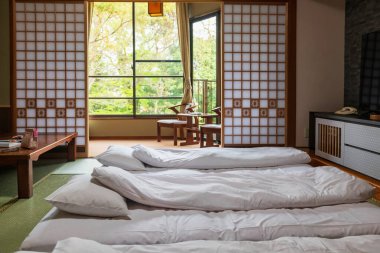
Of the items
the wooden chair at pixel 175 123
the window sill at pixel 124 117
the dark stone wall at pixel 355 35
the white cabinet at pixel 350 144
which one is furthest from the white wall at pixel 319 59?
the window sill at pixel 124 117

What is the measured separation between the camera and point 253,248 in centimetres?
150

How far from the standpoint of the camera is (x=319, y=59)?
5.92 metres

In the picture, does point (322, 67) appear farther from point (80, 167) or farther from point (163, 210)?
point (163, 210)

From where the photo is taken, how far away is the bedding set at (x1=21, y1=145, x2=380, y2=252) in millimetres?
1541

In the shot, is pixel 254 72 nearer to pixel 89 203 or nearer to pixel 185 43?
pixel 185 43

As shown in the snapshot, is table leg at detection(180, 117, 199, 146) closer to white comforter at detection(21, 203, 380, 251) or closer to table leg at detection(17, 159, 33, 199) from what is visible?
table leg at detection(17, 159, 33, 199)

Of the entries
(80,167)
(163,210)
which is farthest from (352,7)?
(163,210)

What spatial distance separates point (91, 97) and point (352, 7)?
15.9 feet

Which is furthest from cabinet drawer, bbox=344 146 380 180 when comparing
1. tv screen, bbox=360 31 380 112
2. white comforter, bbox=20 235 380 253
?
white comforter, bbox=20 235 380 253

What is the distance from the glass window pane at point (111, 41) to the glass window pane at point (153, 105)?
64cm

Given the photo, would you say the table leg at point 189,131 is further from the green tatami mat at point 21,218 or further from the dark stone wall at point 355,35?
the green tatami mat at point 21,218

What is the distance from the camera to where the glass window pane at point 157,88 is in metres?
8.05

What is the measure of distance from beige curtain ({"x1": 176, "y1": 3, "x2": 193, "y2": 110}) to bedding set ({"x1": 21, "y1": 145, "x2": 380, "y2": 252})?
201 inches

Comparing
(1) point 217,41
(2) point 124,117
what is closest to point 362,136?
(1) point 217,41
